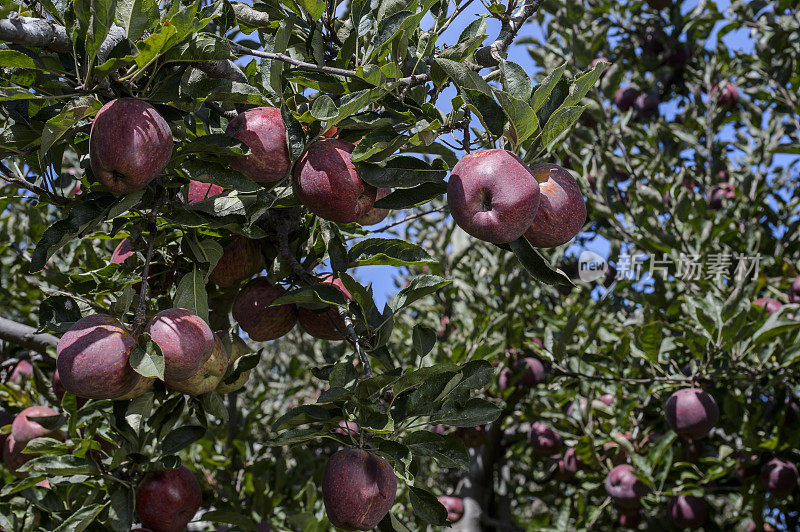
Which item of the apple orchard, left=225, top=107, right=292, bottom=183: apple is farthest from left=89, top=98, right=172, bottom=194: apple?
left=225, top=107, right=292, bottom=183: apple

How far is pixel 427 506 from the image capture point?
1.33 meters

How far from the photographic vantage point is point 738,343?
260 cm

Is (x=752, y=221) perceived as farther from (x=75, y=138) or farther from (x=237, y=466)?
(x=75, y=138)

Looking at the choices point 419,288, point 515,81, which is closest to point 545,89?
point 515,81

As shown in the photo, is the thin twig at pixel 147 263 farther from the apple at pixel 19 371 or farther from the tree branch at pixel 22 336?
the apple at pixel 19 371

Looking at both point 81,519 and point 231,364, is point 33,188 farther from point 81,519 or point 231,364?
point 81,519

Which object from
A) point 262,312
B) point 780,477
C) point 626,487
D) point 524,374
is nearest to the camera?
point 262,312

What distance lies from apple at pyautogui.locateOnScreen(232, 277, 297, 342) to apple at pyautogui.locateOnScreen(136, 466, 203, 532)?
0.49 m

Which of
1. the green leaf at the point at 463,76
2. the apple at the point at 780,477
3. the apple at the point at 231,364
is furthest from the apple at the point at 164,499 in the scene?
the apple at the point at 780,477

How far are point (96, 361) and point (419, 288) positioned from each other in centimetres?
63

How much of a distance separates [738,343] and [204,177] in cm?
219

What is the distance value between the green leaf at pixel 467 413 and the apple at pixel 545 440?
88.7 inches

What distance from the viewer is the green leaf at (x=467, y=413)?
1315mm

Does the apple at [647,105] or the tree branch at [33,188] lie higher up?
the tree branch at [33,188]
